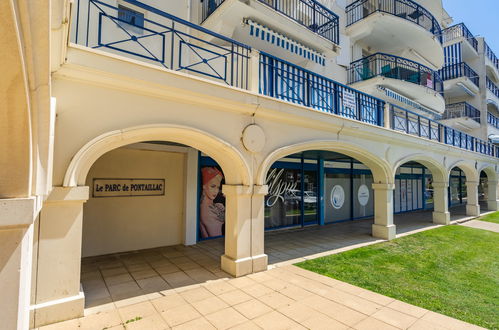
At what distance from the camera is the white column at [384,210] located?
9.74m

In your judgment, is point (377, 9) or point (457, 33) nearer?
point (377, 9)

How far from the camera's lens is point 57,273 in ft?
Answer: 12.9

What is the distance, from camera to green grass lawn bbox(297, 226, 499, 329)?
16.2 ft

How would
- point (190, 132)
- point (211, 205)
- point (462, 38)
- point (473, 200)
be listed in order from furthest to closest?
point (462, 38), point (473, 200), point (211, 205), point (190, 132)

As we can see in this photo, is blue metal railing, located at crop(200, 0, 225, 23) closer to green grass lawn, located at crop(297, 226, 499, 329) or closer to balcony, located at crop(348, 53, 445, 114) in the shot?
balcony, located at crop(348, 53, 445, 114)

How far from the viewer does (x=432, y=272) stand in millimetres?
6660

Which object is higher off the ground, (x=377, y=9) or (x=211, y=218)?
(x=377, y=9)

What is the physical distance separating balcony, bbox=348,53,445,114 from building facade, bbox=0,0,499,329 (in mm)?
102

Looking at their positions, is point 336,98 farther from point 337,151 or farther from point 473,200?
point 473,200

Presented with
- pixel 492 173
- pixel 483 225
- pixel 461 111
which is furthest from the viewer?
pixel 461 111

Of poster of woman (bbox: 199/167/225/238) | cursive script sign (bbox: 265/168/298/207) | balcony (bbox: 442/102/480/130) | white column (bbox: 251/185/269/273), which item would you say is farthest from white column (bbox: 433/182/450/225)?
balcony (bbox: 442/102/480/130)

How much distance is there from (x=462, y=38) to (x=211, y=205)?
2786 centimetres

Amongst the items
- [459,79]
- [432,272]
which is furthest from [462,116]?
[432,272]

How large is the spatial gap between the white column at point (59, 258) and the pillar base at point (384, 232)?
9.45m
